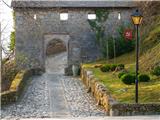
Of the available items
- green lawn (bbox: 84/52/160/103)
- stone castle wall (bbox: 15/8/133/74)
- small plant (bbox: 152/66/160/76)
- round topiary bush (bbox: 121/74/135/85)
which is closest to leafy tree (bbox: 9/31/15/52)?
stone castle wall (bbox: 15/8/133/74)

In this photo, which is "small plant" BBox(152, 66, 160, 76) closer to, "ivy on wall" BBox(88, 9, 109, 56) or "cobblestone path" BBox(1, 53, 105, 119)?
Answer: "cobblestone path" BBox(1, 53, 105, 119)

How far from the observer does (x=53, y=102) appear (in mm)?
23969

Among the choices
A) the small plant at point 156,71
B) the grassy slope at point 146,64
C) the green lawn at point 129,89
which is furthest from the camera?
the small plant at point 156,71

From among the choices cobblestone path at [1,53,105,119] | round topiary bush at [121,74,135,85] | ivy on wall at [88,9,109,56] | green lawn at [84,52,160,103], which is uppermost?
ivy on wall at [88,9,109,56]

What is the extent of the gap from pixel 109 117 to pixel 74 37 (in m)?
23.8

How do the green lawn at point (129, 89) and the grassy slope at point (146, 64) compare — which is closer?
the green lawn at point (129, 89)

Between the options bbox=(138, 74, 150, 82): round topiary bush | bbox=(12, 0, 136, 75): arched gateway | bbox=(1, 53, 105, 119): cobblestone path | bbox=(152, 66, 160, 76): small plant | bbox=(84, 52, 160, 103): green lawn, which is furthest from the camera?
bbox=(12, 0, 136, 75): arched gateway

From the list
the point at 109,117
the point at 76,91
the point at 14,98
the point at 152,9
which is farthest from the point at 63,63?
the point at 109,117

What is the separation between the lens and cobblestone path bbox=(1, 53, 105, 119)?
20297 mm

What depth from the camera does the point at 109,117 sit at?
1828 cm

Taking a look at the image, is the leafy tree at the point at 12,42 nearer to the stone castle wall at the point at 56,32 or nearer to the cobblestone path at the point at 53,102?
the stone castle wall at the point at 56,32

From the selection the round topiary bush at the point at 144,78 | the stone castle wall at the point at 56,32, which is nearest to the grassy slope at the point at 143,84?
the round topiary bush at the point at 144,78

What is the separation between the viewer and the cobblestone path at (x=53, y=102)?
20.3 m

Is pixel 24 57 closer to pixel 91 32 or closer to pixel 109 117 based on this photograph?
pixel 91 32
